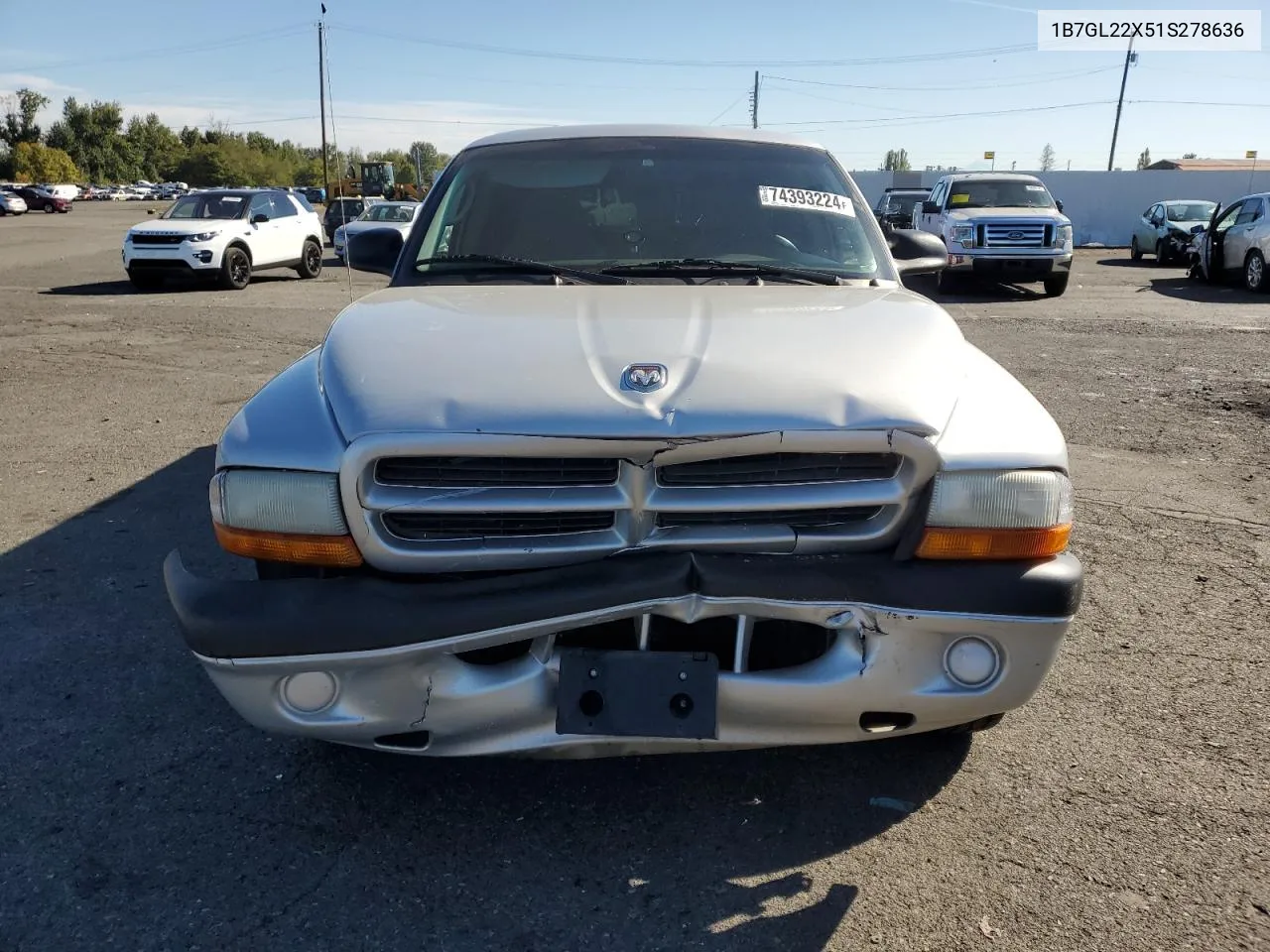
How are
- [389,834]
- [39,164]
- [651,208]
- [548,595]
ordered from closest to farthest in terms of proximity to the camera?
[548,595] → [389,834] → [651,208] → [39,164]

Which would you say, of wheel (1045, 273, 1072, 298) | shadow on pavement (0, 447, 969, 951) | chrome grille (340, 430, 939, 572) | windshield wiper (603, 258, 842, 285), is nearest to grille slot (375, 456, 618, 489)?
chrome grille (340, 430, 939, 572)

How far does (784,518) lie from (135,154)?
13879cm

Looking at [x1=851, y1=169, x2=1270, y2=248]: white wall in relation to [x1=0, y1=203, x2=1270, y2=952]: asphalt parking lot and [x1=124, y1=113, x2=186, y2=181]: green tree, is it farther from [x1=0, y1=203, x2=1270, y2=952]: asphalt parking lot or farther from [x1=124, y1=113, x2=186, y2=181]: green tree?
[x1=124, y1=113, x2=186, y2=181]: green tree

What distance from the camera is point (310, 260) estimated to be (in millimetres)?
20125

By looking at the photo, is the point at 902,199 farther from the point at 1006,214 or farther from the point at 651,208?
the point at 651,208

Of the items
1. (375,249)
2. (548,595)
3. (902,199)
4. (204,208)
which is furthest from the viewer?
(902,199)

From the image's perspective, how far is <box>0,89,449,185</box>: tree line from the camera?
104 metres

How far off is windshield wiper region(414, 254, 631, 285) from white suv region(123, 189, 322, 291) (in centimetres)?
1515

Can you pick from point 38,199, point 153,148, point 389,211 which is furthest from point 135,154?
point 389,211

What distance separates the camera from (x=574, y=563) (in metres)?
2.30

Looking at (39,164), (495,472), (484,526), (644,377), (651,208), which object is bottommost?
(484,526)

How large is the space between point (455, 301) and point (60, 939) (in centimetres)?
190

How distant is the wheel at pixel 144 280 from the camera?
17172mm

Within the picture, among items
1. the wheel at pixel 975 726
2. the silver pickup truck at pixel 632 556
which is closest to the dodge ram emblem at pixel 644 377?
the silver pickup truck at pixel 632 556
